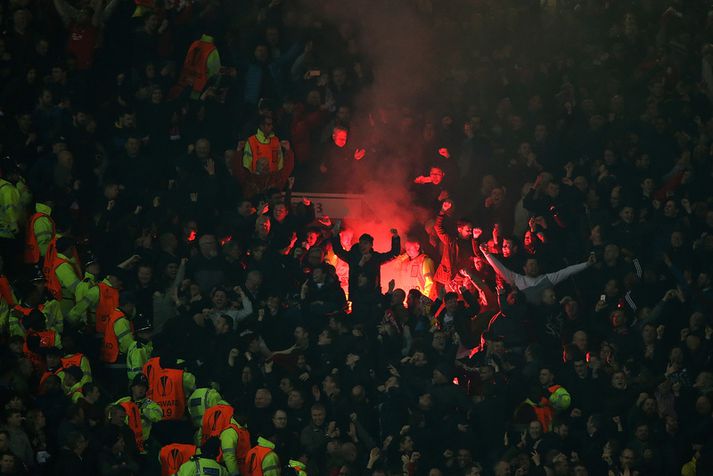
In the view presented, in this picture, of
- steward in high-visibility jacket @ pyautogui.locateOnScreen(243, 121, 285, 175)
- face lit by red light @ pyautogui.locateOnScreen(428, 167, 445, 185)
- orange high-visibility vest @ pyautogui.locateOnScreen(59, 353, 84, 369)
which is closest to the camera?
orange high-visibility vest @ pyautogui.locateOnScreen(59, 353, 84, 369)

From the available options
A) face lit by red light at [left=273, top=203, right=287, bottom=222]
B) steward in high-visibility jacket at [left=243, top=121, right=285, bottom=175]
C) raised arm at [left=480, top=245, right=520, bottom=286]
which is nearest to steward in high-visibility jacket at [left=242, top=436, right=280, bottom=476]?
face lit by red light at [left=273, top=203, right=287, bottom=222]

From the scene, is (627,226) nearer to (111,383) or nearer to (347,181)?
(347,181)

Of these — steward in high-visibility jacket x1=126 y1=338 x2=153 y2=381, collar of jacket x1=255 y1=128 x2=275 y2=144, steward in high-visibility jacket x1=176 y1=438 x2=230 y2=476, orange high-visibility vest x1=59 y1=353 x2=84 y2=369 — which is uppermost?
orange high-visibility vest x1=59 y1=353 x2=84 y2=369

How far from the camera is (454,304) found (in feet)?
48.6

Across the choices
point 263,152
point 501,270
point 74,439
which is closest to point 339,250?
point 263,152

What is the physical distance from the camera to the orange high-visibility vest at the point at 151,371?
41.1ft

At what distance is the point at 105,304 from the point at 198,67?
3.96 m

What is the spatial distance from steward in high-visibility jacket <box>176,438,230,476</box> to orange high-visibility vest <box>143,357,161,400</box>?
1.15 meters

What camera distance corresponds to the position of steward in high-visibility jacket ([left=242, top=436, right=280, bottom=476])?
12117 mm

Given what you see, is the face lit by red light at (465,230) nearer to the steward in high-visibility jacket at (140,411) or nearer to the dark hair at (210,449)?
the steward in high-visibility jacket at (140,411)

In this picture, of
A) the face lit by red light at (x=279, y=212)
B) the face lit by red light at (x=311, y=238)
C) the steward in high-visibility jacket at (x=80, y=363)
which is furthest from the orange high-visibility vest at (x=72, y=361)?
the face lit by red light at (x=311, y=238)

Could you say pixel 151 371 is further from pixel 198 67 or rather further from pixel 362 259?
pixel 198 67

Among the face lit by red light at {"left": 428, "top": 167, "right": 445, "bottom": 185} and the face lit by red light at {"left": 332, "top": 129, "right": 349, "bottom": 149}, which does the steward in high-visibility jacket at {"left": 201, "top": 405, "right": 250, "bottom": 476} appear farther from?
the face lit by red light at {"left": 428, "top": 167, "right": 445, "bottom": 185}

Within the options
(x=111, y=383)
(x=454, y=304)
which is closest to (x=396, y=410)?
(x=454, y=304)
